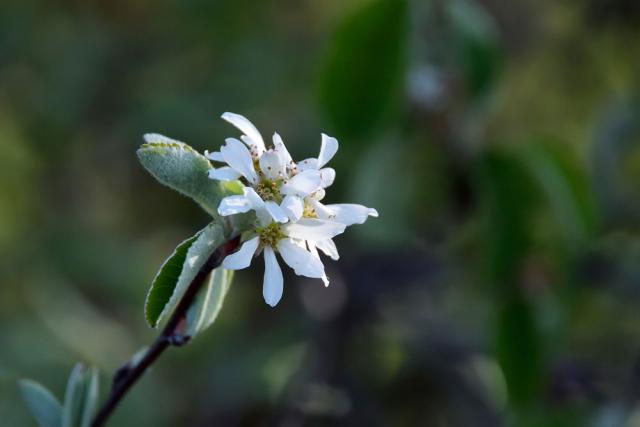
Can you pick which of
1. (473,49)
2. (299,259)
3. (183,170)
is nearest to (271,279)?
(299,259)

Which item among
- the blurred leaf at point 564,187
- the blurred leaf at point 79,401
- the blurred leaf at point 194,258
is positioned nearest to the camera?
the blurred leaf at point 194,258

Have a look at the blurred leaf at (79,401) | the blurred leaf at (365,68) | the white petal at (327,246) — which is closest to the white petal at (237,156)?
the white petal at (327,246)

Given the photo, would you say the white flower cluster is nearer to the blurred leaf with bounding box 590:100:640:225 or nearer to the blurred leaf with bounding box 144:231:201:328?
the blurred leaf with bounding box 144:231:201:328

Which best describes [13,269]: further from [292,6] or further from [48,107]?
[292,6]

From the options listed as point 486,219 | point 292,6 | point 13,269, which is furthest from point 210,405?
point 292,6

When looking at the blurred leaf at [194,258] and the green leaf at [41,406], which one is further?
the green leaf at [41,406]

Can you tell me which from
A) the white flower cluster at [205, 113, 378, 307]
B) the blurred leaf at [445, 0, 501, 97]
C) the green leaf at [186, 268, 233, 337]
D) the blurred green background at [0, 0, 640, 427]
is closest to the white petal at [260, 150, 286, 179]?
the white flower cluster at [205, 113, 378, 307]

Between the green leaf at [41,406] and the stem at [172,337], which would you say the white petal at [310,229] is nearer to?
the stem at [172,337]
